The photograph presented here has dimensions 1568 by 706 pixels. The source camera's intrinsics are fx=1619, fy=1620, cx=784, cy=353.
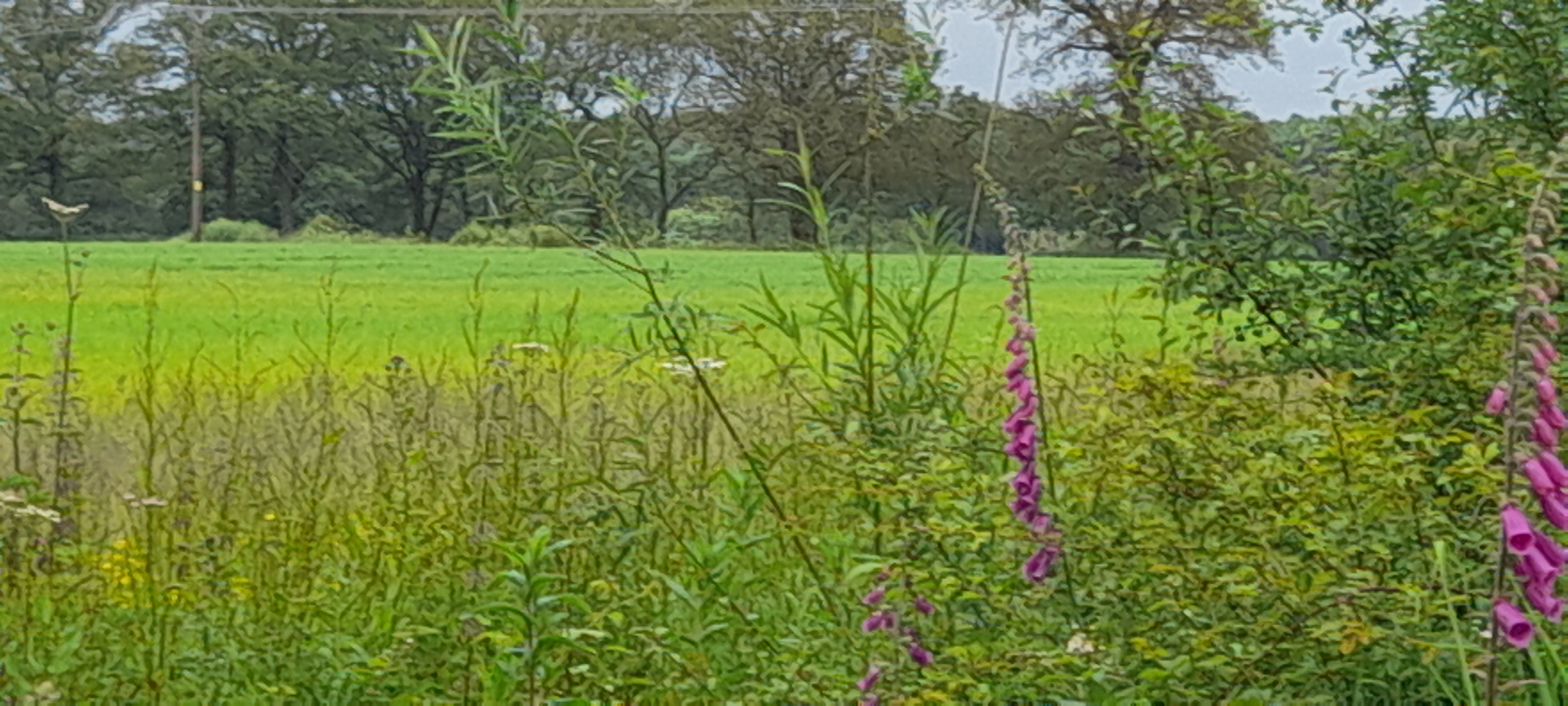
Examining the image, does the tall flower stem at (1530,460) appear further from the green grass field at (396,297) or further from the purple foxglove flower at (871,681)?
the green grass field at (396,297)

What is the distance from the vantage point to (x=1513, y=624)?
155cm

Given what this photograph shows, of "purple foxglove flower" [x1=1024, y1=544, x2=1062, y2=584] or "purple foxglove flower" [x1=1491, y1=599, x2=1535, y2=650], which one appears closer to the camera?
"purple foxglove flower" [x1=1491, y1=599, x2=1535, y2=650]

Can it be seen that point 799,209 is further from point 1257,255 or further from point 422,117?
point 422,117

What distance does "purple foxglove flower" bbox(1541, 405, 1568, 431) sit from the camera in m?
1.58

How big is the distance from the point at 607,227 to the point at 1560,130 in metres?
2.12

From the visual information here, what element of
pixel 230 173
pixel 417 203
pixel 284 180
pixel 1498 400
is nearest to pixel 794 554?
pixel 1498 400

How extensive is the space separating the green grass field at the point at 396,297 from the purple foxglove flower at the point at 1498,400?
184 centimetres

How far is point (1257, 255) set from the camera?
3.78m

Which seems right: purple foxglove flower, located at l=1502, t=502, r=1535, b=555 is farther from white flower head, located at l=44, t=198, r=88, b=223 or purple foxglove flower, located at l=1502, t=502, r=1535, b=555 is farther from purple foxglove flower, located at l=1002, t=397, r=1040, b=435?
white flower head, located at l=44, t=198, r=88, b=223

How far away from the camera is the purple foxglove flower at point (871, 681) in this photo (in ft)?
7.32

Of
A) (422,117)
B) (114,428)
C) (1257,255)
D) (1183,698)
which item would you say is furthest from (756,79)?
(1183,698)

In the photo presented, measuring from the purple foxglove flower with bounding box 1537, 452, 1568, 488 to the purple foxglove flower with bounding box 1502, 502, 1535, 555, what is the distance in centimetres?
4

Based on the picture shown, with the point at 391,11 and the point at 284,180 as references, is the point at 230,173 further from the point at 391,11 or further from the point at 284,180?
the point at 391,11

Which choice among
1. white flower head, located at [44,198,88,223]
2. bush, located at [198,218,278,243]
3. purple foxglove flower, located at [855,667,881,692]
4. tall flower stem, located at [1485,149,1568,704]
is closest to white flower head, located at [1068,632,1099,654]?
purple foxglove flower, located at [855,667,881,692]
